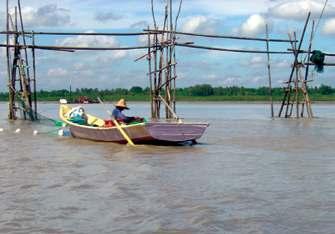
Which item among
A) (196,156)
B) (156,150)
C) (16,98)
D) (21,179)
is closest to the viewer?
(21,179)

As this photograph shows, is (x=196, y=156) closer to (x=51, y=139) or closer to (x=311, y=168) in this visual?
(x=311, y=168)

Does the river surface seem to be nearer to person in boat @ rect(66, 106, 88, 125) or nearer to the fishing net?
person in boat @ rect(66, 106, 88, 125)

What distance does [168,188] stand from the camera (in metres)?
8.95

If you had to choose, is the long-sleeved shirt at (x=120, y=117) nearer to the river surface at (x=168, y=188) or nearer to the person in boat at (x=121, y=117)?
the person in boat at (x=121, y=117)

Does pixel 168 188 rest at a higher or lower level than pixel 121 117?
lower

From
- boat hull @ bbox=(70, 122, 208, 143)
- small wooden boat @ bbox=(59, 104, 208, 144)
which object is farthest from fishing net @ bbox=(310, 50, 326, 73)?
boat hull @ bbox=(70, 122, 208, 143)

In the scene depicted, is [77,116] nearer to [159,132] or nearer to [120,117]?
[120,117]

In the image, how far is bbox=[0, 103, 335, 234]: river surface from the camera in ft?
22.2

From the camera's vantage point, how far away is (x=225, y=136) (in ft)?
61.5

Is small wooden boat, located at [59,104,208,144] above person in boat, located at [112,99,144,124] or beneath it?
beneath

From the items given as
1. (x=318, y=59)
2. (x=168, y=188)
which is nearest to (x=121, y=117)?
(x=168, y=188)

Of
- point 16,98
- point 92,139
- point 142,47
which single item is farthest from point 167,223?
point 16,98

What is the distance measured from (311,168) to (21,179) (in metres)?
4.82

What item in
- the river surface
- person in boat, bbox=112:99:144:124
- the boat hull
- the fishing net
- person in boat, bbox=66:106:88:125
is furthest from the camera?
the fishing net
